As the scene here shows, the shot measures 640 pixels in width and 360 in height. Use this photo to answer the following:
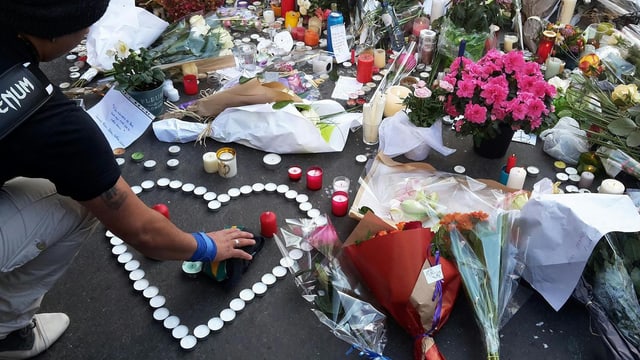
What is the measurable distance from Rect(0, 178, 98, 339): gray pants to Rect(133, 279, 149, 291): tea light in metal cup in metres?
0.30

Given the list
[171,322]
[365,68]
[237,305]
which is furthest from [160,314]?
[365,68]

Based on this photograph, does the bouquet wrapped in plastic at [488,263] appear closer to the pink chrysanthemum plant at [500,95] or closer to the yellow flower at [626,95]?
the pink chrysanthemum plant at [500,95]

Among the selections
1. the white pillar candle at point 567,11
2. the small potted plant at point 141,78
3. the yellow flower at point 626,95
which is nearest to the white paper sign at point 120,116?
the small potted plant at point 141,78

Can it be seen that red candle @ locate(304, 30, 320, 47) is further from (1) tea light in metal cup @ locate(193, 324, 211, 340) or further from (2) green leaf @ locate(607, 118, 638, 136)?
(1) tea light in metal cup @ locate(193, 324, 211, 340)

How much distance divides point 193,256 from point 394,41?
2337 millimetres

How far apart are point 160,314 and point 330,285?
619 mm

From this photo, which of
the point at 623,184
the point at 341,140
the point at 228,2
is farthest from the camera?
the point at 228,2

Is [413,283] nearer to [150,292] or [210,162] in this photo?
[150,292]

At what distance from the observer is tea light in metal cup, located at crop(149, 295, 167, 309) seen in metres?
1.92

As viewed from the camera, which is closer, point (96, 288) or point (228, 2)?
point (96, 288)

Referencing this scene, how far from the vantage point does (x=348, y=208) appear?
7.73ft

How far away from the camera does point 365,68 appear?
322 cm

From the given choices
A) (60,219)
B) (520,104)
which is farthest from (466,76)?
(60,219)

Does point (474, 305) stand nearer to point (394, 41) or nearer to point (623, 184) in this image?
point (623, 184)
